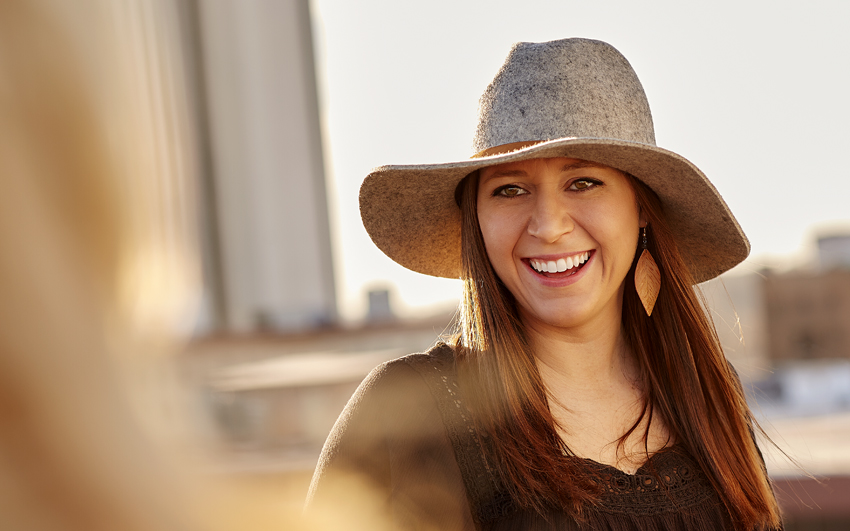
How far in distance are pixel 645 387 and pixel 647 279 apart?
0.67 feet

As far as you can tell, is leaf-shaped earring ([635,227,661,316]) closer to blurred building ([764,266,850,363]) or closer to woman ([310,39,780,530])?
woman ([310,39,780,530])

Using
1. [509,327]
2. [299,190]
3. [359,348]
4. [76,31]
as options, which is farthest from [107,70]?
[299,190]

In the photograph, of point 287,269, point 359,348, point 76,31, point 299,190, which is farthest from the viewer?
point 299,190

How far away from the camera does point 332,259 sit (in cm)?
1216

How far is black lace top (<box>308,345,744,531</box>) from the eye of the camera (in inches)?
44.6

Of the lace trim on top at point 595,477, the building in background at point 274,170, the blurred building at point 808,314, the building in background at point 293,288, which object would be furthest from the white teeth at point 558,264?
the blurred building at point 808,314

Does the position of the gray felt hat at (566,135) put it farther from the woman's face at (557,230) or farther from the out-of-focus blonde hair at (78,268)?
the out-of-focus blonde hair at (78,268)

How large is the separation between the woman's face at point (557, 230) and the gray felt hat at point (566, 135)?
42mm

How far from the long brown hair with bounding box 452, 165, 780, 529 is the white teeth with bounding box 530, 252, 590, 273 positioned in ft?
0.29

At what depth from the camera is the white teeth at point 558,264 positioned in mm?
1262

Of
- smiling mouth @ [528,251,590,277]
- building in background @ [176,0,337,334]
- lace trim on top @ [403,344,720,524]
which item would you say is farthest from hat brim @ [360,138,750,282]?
building in background @ [176,0,337,334]

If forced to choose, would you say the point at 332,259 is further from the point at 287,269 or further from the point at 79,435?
the point at 79,435

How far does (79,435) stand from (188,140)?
76 mm

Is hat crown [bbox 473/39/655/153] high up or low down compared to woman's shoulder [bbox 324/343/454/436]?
up
